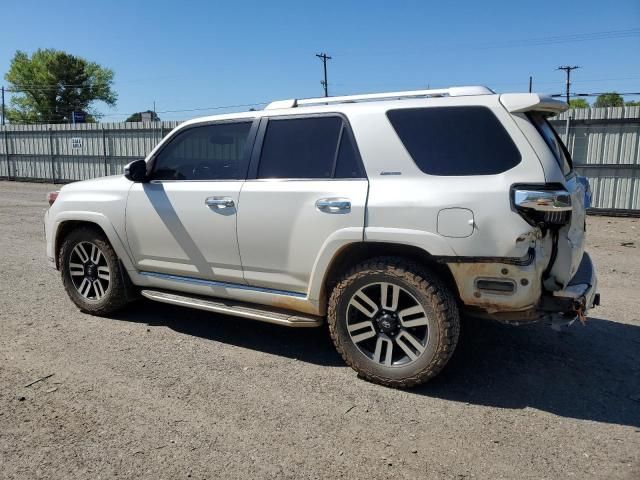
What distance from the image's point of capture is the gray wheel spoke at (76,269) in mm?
5273

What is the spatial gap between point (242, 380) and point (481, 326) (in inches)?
90.5

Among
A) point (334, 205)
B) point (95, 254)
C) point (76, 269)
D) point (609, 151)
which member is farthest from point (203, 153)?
point (609, 151)

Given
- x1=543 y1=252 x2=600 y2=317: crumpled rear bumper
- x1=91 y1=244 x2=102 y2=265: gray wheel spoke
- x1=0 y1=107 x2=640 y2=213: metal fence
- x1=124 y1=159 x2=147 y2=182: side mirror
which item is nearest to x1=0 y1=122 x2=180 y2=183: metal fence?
x1=0 y1=107 x2=640 y2=213: metal fence

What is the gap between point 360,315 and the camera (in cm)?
388

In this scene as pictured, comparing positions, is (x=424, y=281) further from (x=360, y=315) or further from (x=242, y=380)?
(x=242, y=380)

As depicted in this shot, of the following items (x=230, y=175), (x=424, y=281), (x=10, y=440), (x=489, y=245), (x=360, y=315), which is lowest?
(x=10, y=440)

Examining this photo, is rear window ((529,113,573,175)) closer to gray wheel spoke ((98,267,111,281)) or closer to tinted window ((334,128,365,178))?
tinted window ((334,128,365,178))

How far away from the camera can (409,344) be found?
367 centimetres

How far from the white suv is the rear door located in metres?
0.01

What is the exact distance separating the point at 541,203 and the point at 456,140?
699 millimetres

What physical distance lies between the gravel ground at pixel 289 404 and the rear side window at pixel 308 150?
1474 mm

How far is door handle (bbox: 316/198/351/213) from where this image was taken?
374 centimetres

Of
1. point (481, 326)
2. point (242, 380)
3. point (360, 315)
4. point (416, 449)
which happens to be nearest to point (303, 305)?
point (360, 315)

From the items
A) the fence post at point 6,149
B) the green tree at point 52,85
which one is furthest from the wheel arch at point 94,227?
the green tree at point 52,85
